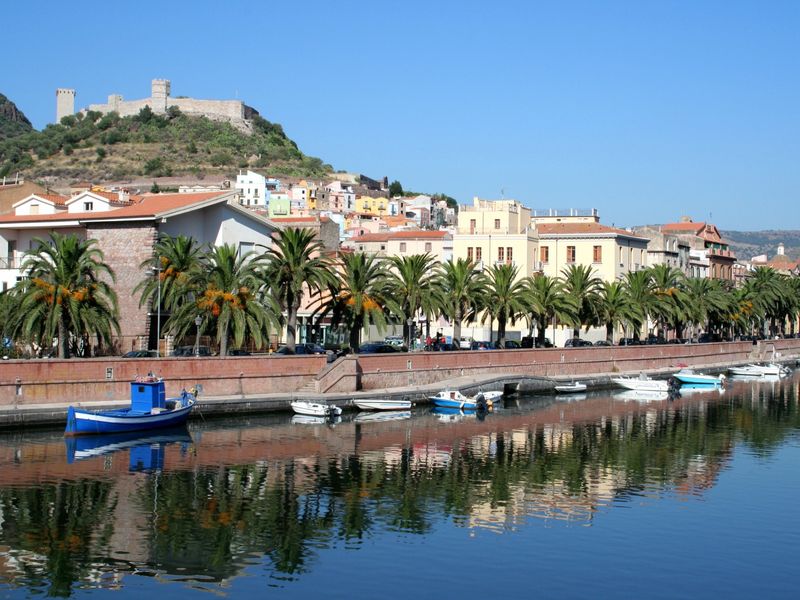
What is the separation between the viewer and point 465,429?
56156 mm

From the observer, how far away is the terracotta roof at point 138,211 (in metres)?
63.9

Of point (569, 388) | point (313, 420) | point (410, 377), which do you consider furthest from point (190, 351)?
point (569, 388)

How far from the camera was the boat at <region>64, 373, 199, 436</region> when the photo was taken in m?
46.3

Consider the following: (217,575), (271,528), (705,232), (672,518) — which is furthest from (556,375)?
(705,232)

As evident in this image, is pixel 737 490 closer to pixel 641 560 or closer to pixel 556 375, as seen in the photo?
pixel 641 560

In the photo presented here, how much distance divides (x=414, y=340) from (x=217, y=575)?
2216 inches

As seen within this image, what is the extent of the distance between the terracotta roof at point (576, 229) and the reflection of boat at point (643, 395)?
23.5 m

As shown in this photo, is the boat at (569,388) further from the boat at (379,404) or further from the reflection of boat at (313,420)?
the reflection of boat at (313,420)

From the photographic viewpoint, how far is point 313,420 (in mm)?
55094

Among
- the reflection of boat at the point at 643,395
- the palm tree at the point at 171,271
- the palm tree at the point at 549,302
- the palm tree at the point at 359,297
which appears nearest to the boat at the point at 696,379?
the reflection of boat at the point at 643,395

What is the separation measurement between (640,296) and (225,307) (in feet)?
145

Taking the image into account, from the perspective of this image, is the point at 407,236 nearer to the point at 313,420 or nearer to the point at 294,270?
the point at 294,270

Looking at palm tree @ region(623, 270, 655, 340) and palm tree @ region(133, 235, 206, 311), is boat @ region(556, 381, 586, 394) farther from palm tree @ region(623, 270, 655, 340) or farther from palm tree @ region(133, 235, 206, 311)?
palm tree @ region(133, 235, 206, 311)

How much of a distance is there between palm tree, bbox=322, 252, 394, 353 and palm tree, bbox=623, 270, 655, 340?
28.4 meters
